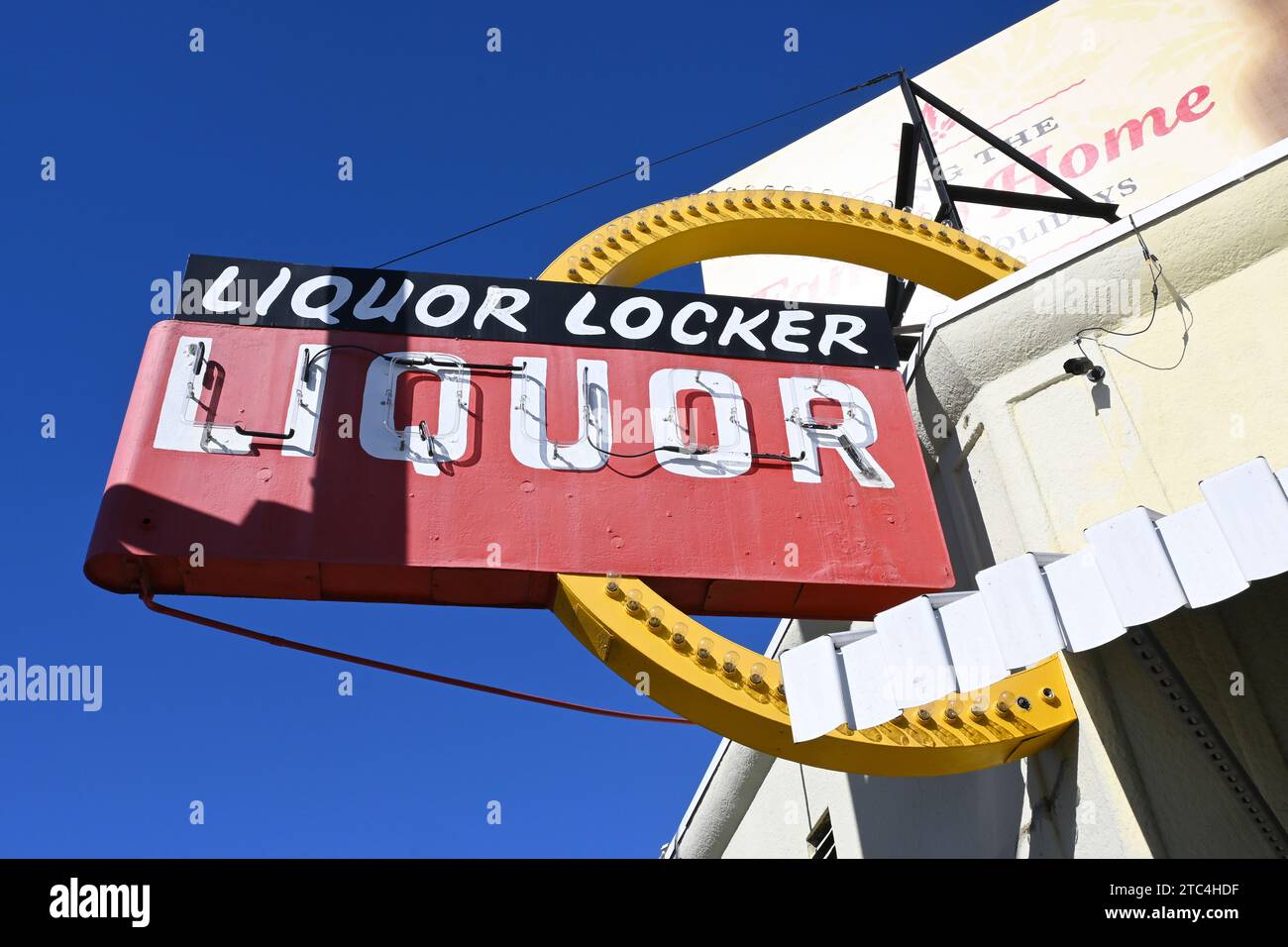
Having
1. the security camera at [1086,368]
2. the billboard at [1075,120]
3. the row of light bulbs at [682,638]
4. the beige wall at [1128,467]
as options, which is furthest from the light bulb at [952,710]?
the billboard at [1075,120]

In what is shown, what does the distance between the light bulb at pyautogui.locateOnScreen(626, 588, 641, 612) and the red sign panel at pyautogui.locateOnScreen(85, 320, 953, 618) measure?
0.73 feet

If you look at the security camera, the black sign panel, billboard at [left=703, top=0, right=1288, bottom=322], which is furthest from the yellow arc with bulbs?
billboard at [left=703, top=0, right=1288, bottom=322]

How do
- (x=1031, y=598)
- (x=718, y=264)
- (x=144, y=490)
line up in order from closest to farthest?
(x=1031, y=598) < (x=144, y=490) < (x=718, y=264)

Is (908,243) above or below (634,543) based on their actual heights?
above

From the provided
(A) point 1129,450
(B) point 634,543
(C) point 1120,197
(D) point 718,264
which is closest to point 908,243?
(A) point 1129,450

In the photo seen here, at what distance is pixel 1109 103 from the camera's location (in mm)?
16844

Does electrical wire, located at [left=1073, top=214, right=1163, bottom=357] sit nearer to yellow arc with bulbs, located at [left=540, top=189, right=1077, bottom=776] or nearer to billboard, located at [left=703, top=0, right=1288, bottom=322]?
yellow arc with bulbs, located at [left=540, top=189, right=1077, bottom=776]

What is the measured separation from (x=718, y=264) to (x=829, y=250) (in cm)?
1151

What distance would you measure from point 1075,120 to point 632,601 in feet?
47.1

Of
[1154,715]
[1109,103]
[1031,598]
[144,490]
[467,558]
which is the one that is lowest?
[1154,715]

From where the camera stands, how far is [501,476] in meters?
6.49

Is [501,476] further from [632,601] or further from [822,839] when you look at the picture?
[822,839]

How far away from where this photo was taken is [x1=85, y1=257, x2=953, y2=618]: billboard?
19.6 feet
